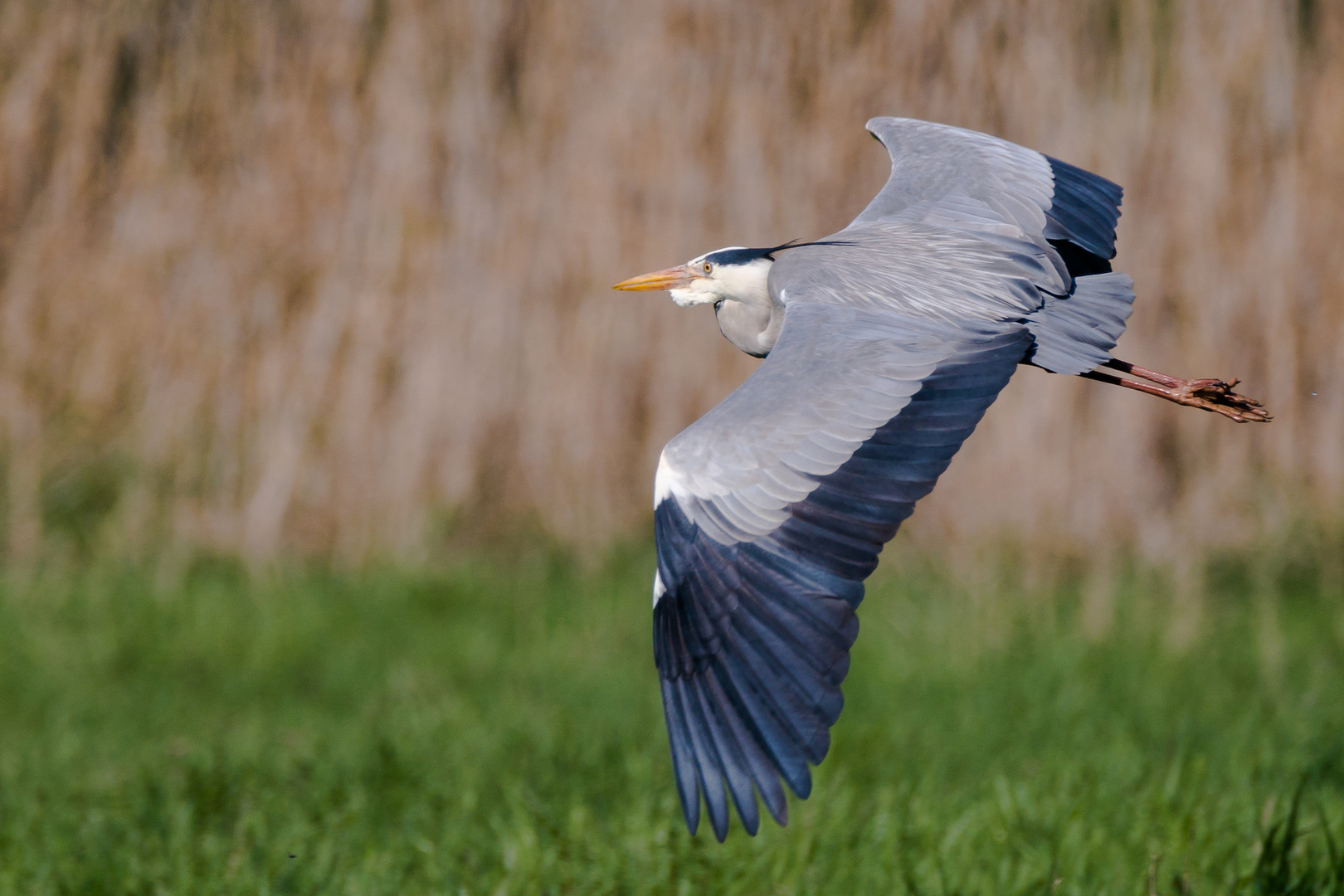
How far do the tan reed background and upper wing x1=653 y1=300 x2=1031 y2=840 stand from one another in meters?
3.95

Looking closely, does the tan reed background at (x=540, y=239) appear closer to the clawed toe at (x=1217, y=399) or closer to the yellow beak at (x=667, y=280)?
the yellow beak at (x=667, y=280)

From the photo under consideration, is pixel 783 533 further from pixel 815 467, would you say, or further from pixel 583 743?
pixel 583 743

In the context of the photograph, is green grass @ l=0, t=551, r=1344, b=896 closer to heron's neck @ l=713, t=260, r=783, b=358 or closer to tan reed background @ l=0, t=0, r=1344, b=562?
tan reed background @ l=0, t=0, r=1344, b=562

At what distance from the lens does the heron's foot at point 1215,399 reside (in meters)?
3.20

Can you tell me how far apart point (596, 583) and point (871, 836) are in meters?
3.55

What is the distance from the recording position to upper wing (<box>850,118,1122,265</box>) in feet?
11.7

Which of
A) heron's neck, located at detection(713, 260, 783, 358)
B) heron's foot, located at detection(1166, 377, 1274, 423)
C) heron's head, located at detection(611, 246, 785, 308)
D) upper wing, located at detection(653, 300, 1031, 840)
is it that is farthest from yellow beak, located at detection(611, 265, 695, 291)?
heron's foot, located at detection(1166, 377, 1274, 423)

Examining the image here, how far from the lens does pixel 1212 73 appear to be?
21.6ft

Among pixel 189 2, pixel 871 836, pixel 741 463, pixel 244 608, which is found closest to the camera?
→ pixel 741 463

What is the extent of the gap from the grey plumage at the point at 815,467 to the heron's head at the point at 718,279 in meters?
0.22

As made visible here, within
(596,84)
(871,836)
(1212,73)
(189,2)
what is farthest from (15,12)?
(871,836)

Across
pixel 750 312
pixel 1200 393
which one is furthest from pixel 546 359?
pixel 1200 393

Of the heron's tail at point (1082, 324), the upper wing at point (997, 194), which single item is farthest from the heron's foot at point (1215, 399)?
the upper wing at point (997, 194)

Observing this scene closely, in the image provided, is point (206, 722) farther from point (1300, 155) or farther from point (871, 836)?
point (1300, 155)
